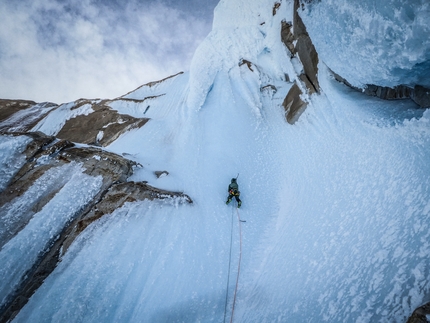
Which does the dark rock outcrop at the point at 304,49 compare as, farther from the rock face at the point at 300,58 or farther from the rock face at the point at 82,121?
the rock face at the point at 82,121

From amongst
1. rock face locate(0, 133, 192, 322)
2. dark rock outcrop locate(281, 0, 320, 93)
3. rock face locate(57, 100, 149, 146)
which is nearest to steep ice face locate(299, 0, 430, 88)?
dark rock outcrop locate(281, 0, 320, 93)

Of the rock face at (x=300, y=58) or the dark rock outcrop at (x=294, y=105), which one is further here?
the dark rock outcrop at (x=294, y=105)

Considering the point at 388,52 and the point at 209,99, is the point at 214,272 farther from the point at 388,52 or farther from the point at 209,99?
the point at 209,99

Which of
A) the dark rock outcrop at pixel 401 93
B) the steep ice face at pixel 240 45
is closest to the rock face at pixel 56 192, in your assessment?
the dark rock outcrop at pixel 401 93

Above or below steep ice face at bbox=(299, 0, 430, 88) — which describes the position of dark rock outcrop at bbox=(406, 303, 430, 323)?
below

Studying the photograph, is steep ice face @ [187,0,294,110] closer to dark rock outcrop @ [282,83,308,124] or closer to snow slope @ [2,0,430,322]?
dark rock outcrop @ [282,83,308,124]

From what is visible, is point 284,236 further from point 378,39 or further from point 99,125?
point 99,125
